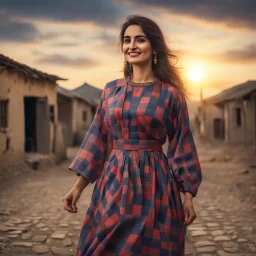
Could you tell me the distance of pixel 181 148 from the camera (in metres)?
2.40

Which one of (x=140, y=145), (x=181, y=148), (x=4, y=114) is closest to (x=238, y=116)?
(x=4, y=114)

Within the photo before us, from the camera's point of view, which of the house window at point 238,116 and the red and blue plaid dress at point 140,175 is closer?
the red and blue plaid dress at point 140,175

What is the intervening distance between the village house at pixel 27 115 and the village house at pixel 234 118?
32.3 ft

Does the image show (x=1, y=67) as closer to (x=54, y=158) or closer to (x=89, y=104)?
(x=54, y=158)

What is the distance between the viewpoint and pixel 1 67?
33.1 ft

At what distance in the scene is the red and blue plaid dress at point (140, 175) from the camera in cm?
218

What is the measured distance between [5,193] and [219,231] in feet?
16.1

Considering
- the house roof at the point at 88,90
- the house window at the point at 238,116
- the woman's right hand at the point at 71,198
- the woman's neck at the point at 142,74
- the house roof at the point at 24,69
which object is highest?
the house roof at the point at 88,90

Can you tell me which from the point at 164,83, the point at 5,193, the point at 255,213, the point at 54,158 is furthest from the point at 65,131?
the point at 164,83

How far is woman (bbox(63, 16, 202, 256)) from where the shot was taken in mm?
2191

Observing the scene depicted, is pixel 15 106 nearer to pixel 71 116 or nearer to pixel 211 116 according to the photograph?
pixel 71 116

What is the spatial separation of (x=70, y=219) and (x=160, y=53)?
393cm

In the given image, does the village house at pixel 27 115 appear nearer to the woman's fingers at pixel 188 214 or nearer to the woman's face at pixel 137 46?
the woman's face at pixel 137 46

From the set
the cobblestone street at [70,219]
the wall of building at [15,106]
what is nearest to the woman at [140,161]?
the cobblestone street at [70,219]
